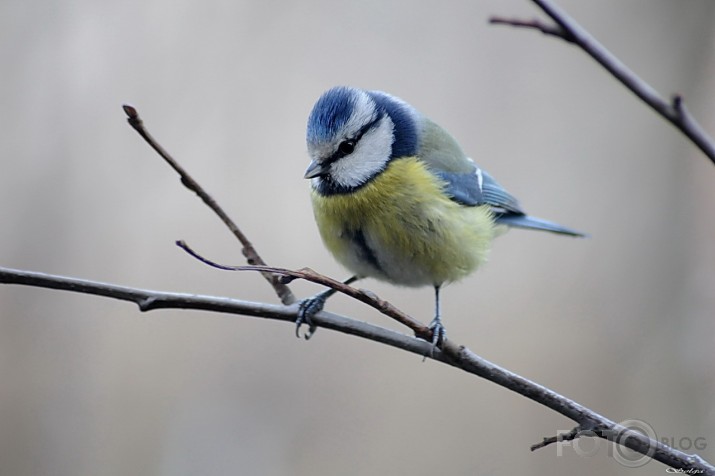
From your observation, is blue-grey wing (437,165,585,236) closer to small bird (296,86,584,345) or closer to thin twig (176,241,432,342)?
small bird (296,86,584,345)

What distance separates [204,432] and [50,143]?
986 mm

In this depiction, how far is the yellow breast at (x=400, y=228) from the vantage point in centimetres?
139

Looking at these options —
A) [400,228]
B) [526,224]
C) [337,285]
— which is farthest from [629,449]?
[526,224]

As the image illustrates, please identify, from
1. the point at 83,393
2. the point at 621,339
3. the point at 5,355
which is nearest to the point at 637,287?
the point at 621,339

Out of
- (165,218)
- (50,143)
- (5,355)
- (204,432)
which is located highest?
(50,143)

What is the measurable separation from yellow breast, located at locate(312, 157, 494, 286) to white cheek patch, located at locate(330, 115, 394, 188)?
19 mm

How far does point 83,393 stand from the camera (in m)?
2.22

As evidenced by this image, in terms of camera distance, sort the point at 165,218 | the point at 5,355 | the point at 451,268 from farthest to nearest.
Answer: the point at 165,218, the point at 5,355, the point at 451,268

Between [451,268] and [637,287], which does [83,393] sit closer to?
[451,268]

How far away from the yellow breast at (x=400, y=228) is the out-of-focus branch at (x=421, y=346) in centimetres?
45

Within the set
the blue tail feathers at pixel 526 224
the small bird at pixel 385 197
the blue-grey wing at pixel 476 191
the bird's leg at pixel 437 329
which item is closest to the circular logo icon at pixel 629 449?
the bird's leg at pixel 437 329

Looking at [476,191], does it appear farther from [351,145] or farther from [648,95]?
[648,95]

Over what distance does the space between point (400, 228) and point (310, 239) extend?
3.69 ft

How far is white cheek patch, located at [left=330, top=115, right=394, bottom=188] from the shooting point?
1.37m
